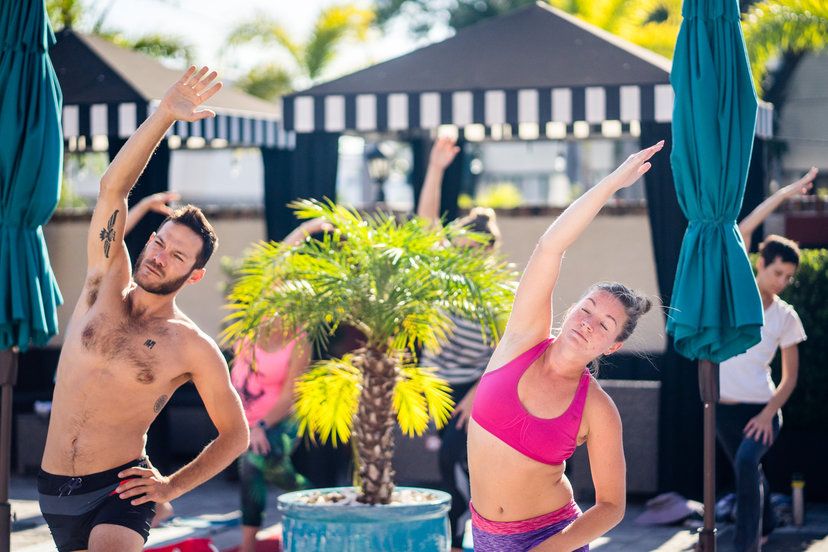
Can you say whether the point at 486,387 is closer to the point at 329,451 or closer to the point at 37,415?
the point at 329,451

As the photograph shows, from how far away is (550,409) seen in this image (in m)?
3.56

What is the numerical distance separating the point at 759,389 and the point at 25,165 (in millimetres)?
3941

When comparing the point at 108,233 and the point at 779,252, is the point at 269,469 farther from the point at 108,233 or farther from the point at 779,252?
the point at 779,252

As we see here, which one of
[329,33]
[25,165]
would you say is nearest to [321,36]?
[329,33]

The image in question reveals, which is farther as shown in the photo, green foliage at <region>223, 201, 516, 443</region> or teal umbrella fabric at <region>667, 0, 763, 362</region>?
green foliage at <region>223, 201, 516, 443</region>

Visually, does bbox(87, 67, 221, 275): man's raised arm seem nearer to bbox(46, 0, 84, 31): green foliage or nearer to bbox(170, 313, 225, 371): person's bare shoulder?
bbox(170, 313, 225, 371): person's bare shoulder

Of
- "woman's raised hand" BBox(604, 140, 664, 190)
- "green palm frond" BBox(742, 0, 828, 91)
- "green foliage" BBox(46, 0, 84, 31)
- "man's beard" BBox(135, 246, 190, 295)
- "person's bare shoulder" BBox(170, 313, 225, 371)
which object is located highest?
"green foliage" BBox(46, 0, 84, 31)

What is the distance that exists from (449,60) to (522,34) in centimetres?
63

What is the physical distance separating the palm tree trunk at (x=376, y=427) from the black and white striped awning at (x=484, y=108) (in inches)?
126

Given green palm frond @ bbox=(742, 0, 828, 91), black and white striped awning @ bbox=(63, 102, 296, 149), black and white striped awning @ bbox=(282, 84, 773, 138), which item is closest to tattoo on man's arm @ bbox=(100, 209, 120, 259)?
black and white striped awning @ bbox=(282, 84, 773, 138)

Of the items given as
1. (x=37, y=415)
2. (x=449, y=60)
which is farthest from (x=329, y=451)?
(x=449, y=60)

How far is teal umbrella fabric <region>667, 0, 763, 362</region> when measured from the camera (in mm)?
4680

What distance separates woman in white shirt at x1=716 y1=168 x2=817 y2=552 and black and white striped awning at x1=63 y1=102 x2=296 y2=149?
416cm

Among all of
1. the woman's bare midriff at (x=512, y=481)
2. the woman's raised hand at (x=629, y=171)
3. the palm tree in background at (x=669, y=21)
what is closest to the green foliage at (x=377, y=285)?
the woman's bare midriff at (x=512, y=481)
